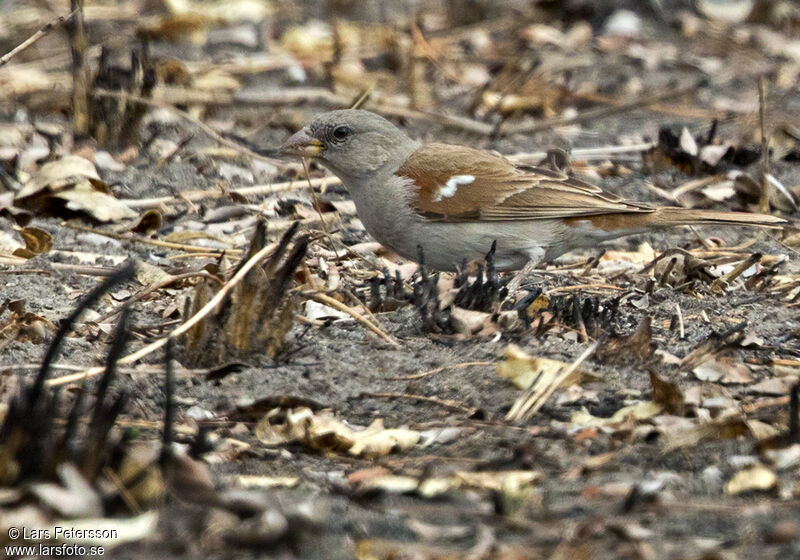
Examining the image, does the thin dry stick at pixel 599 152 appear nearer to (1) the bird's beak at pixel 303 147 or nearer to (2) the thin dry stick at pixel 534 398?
(1) the bird's beak at pixel 303 147

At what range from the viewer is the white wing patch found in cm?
516

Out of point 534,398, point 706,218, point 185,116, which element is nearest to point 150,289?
point 534,398

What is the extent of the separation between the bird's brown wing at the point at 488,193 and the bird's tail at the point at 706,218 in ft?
0.22

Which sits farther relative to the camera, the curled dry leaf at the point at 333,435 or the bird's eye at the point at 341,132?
the bird's eye at the point at 341,132

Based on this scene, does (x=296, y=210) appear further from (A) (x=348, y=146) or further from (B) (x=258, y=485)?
(B) (x=258, y=485)

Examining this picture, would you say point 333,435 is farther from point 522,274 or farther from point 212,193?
point 212,193

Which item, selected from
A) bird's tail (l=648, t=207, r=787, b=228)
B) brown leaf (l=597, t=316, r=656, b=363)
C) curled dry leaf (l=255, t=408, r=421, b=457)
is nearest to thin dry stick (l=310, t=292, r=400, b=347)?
curled dry leaf (l=255, t=408, r=421, b=457)

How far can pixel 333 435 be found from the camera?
132 inches

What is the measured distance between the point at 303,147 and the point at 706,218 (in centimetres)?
190

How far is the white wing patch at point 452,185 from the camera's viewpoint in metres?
5.16

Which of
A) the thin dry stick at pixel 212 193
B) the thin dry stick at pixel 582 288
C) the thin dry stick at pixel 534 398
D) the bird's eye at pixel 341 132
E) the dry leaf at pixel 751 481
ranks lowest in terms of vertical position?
the thin dry stick at pixel 212 193

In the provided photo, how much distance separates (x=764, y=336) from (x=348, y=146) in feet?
7.06

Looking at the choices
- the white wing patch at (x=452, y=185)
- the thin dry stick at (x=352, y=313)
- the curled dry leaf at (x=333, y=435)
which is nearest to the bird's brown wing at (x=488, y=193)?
the white wing patch at (x=452, y=185)

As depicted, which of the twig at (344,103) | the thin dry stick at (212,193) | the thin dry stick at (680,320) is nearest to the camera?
the thin dry stick at (680,320)
